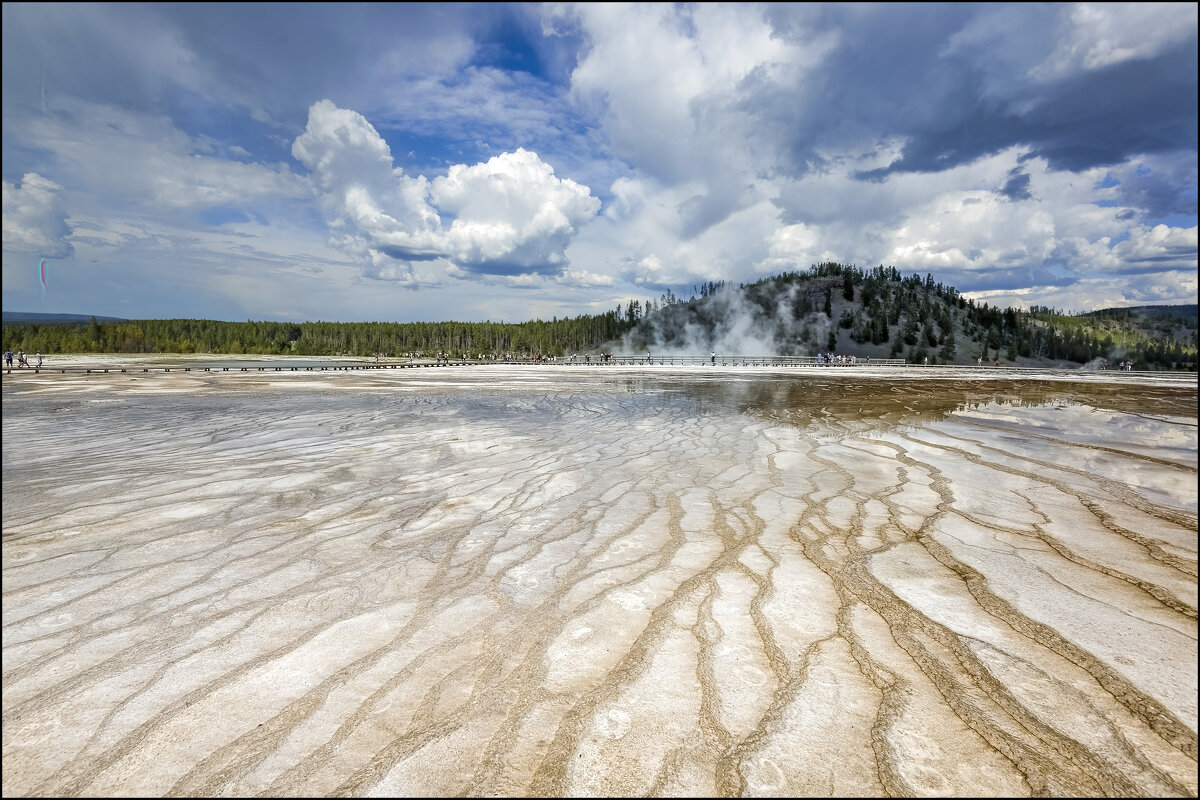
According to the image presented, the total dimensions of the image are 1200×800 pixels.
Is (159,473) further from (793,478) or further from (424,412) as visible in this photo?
(793,478)

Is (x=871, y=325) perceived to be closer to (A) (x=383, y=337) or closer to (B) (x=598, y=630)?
(A) (x=383, y=337)

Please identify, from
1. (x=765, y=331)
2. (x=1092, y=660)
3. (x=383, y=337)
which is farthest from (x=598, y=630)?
(x=383, y=337)

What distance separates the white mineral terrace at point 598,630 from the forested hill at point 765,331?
96255 mm

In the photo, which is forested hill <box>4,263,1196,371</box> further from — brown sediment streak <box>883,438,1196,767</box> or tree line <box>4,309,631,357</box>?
brown sediment streak <box>883,438,1196,767</box>

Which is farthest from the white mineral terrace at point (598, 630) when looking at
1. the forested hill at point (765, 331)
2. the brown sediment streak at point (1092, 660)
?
the forested hill at point (765, 331)

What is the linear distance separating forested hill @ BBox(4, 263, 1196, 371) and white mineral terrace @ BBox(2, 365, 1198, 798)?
96.3m

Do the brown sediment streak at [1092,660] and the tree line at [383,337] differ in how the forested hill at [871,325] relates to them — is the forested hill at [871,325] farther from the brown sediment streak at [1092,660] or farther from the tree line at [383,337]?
the brown sediment streak at [1092,660]

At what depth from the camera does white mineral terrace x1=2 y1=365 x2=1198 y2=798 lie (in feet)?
7.56

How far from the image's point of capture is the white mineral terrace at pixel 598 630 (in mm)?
2305

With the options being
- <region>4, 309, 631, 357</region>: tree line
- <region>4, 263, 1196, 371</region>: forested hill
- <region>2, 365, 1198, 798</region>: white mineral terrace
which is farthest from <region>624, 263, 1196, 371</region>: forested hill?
<region>2, 365, 1198, 798</region>: white mineral terrace

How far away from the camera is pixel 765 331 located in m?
131

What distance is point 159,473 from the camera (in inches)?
295

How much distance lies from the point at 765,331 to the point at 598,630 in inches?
5327

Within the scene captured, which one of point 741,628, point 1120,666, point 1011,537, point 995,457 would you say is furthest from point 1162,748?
point 995,457
